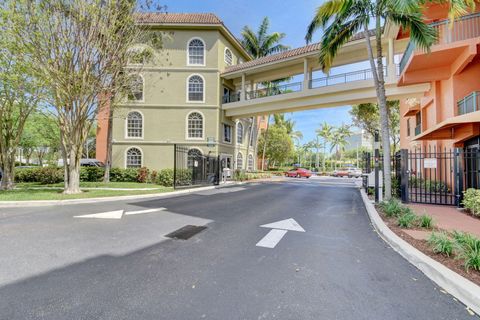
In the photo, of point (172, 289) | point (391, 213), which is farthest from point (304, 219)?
point (172, 289)

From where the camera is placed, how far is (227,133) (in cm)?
2442

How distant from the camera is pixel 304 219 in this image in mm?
7594

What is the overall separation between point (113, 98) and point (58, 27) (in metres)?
4.24

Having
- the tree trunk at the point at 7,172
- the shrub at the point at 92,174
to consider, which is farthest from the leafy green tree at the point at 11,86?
the shrub at the point at 92,174

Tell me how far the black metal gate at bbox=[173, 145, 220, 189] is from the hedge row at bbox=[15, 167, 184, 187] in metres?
0.15

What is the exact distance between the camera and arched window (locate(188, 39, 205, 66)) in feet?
72.7

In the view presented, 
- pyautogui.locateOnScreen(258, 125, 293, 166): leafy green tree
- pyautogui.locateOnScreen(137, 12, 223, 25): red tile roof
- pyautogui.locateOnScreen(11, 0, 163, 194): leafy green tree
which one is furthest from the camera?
pyautogui.locateOnScreen(258, 125, 293, 166): leafy green tree

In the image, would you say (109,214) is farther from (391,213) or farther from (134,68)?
(134,68)

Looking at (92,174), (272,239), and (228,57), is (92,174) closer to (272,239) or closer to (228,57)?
(228,57)

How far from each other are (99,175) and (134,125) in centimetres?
543

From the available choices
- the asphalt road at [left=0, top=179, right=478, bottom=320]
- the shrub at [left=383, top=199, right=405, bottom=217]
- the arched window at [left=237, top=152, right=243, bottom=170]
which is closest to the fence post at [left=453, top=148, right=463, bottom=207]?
the shrub at [left=383, top=199, right=405, bottom=217]

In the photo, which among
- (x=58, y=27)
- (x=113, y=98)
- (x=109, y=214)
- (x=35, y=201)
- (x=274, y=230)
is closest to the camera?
(x=274, y=230)

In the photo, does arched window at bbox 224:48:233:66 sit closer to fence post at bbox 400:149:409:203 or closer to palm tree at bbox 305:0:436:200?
palm tree at bbox 305:0:436:200

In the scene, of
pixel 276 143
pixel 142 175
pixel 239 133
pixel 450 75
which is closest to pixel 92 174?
pixel 142 175
